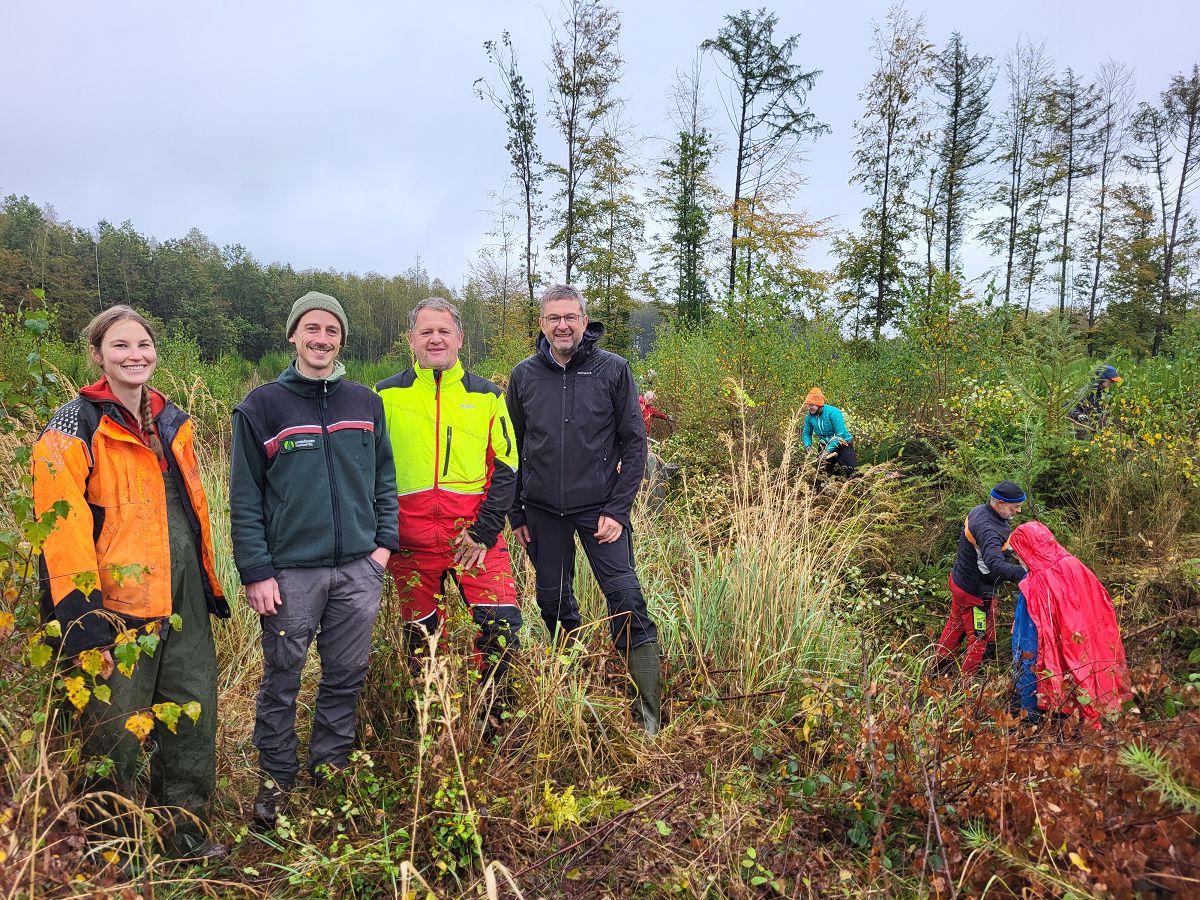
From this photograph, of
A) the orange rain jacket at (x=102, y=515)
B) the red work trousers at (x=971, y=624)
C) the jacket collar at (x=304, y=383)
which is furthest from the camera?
the red work trousers at (x=971, y=624)

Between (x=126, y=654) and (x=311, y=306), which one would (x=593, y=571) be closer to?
(x=311, y=306)

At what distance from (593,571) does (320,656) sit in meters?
1.23

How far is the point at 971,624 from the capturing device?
513 cm

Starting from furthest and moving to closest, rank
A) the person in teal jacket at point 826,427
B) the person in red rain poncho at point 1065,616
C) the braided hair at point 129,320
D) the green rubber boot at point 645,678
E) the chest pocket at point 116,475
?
the person in teal jacket at point 826,427
the person in red rain poncho at point 1065,616
the green rubber boot at point 645,678
the braided hair at point 129,320
the chest pocket at point 116,475

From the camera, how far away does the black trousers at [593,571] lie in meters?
3.02

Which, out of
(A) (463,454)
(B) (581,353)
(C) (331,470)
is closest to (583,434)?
(B) (581,353)

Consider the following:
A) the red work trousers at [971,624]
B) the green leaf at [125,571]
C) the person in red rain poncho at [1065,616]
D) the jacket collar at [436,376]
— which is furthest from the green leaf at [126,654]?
the red work trousers at [971,624]

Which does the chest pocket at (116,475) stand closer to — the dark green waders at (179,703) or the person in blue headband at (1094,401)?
the dark green waders at (179,703)

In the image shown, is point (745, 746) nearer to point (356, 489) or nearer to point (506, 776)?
point (506, 776)

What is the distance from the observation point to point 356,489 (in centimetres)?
259

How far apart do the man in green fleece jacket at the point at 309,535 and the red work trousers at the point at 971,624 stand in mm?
4236

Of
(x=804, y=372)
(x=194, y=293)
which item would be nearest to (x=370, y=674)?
(x=804, y=372)

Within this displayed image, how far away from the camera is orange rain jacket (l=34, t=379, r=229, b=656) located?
2021mm

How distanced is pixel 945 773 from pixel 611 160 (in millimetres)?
16594
